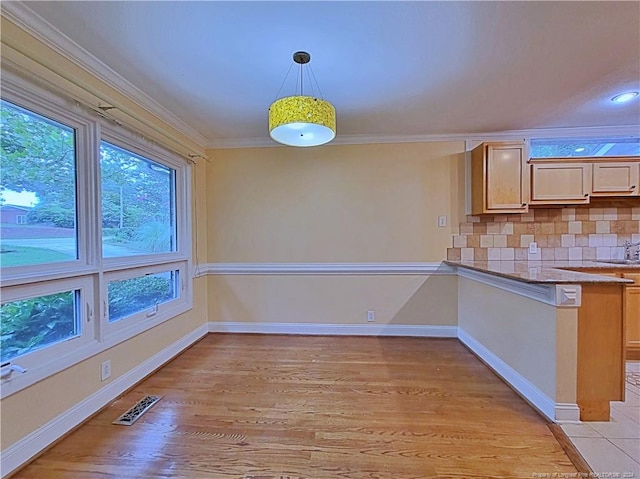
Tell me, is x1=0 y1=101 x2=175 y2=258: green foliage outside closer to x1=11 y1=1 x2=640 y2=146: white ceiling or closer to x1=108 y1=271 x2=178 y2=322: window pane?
x1=108 y1=271 x2=178 y2=322: window pane

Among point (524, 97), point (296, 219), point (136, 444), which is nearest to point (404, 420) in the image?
point (136, 444)

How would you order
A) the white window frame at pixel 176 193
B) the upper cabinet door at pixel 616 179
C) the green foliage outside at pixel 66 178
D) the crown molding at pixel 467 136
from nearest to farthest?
the green foliage outside at pixel 66 178
the white window frame at pixel 176 193
the upper cabinet door at pixel 616 179
the crown molding at pixel 467 136

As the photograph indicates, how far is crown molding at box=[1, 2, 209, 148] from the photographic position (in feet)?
5.63

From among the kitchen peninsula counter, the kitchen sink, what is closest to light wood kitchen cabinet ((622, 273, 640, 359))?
the kitchen sink

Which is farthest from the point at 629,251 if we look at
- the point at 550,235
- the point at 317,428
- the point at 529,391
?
the point at 317,428

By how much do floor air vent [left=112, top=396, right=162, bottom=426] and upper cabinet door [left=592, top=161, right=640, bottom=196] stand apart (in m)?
4.42

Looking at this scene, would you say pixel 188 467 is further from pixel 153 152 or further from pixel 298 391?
pixel 153 152

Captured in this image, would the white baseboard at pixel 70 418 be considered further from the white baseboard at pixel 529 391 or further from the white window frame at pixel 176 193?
the white baseboard at pixel 529 391

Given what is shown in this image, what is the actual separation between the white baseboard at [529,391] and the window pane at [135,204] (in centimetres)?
314

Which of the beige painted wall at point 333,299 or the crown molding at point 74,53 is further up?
the crown molding at point 74,53

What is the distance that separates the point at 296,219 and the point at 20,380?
2.76m

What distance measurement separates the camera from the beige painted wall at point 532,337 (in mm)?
2023

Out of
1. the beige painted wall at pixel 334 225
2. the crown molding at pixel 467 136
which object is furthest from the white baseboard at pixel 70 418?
the crown molding at pixel 467 136

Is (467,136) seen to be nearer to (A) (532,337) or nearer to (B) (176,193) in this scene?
(A) (532,337)
